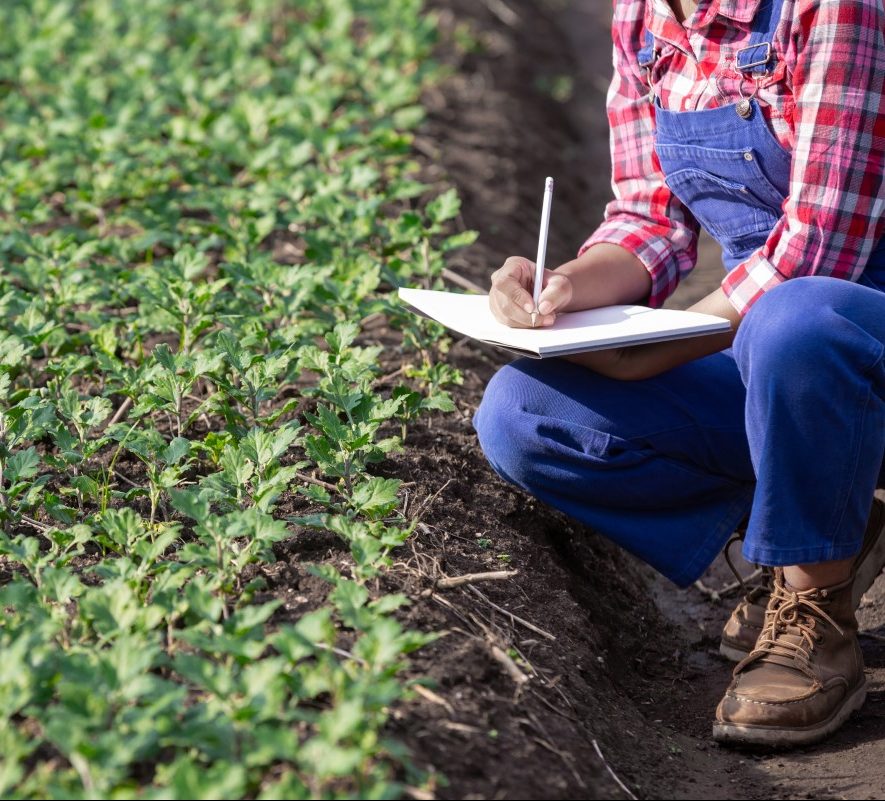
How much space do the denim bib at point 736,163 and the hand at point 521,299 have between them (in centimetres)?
34

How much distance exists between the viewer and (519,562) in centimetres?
247

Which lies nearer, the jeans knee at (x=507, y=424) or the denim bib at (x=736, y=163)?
the denim bib at (x=736, y=163)

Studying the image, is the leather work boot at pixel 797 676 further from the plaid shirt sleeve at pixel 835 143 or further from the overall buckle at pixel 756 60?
the overall buckle at pixel 756 60

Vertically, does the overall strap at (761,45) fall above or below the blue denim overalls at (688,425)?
above

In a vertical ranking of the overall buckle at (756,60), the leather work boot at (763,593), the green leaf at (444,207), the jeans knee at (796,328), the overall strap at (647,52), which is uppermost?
the overall buckle at (756,60)

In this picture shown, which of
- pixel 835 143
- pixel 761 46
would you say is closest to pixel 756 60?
pixel 761 46

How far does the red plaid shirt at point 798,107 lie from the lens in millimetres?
2111

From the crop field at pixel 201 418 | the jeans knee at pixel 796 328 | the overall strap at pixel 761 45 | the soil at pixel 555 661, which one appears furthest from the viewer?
the overall strap at pixel 761 45

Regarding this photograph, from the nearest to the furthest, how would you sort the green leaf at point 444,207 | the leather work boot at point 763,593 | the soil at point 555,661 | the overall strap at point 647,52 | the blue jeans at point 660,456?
the soil at point 555,661 < the blue jeans at point 660,456 < the leather work boot at point 763,593 < the overall strap at point 647,52 < the green leaf at point 444,207

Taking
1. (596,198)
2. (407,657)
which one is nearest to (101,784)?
(407,657)

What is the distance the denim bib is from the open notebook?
0.28m

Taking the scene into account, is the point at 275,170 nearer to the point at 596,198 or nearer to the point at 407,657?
the point at 596,198

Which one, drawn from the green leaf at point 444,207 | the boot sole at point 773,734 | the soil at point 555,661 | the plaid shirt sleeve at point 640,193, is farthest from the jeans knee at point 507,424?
the green leaf at point 444,207

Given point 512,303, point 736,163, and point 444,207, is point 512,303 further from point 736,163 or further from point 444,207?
point 444,207
